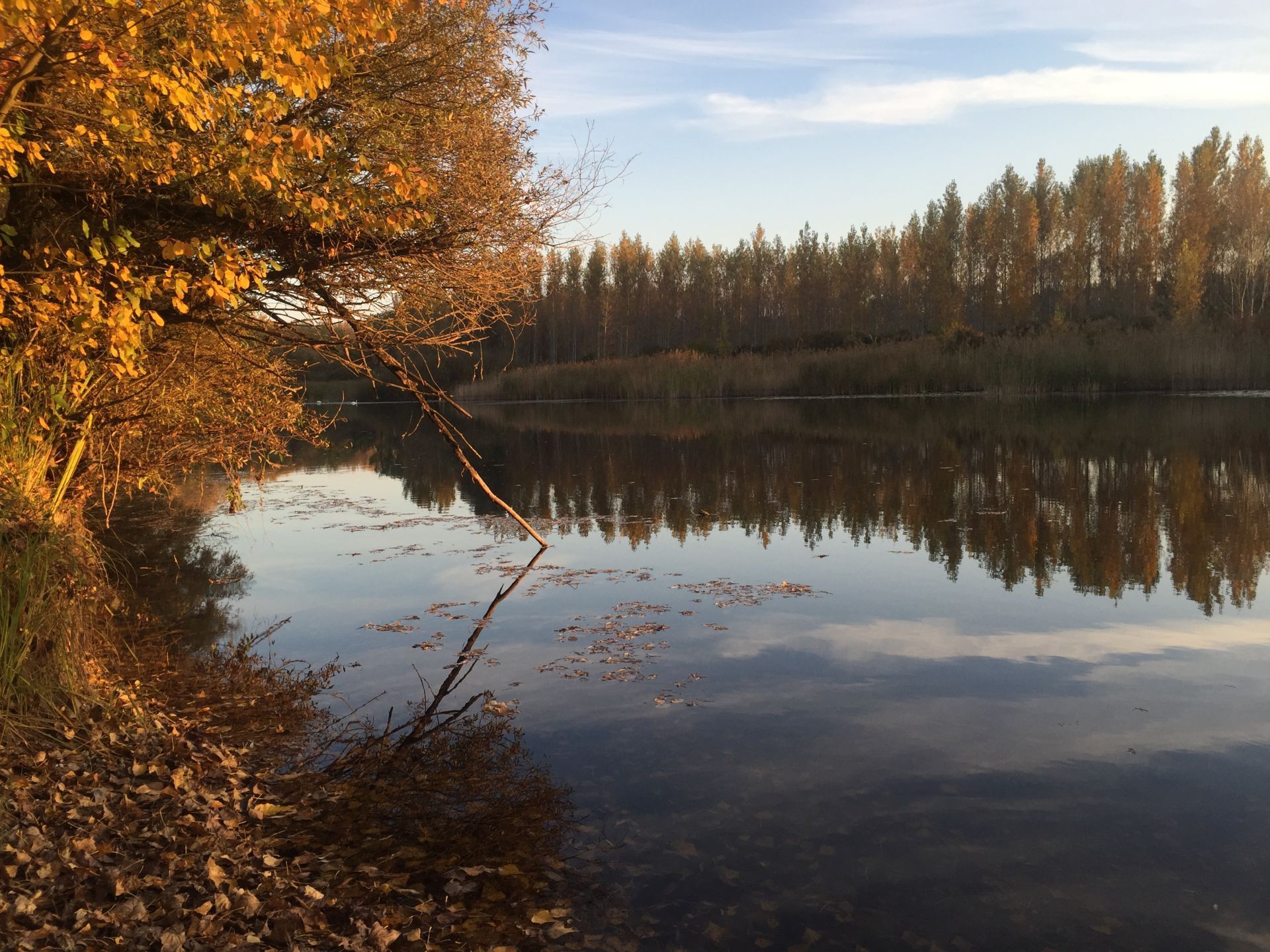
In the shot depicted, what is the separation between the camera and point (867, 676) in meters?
8.20

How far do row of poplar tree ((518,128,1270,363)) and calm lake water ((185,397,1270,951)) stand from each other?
4425 centimetres

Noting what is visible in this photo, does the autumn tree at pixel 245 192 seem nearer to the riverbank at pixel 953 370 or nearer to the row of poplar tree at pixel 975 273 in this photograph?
the riverbank at pixel 953 370

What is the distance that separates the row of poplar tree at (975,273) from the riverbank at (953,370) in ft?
25.4

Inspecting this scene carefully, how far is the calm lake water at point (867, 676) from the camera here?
4781 millimetres

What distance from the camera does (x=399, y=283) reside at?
35.3 ft

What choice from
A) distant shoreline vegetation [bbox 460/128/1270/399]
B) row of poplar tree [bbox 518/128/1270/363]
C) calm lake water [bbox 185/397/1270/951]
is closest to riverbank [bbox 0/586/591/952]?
calm lake water [bbox 185/397/1270/951]

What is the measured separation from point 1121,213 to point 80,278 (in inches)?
3460

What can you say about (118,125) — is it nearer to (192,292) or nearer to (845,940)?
(192,292)

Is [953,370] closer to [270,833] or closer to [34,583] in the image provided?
[34,583]

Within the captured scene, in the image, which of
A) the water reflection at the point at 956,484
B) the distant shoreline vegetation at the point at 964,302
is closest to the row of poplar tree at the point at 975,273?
the distant shoreline vegetation at the point at 964,302

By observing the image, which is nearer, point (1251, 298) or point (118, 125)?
point (118, 125)

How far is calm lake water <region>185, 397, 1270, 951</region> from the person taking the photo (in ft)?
15.7

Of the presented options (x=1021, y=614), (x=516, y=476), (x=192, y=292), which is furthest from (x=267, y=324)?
(x=516, y=476)

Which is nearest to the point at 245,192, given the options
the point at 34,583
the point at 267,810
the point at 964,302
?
the point at 34,583
